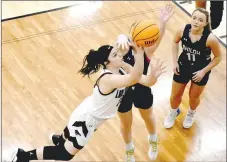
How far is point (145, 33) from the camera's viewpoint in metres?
3.16

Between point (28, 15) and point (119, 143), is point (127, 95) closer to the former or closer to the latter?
point (119, 143)

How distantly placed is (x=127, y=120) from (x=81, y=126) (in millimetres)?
503

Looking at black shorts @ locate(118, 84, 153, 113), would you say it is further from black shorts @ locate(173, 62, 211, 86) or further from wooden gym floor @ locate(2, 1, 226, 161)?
wooden gym floor @ locate(2, 1, 226, 161)

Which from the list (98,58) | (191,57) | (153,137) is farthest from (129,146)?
(98,58)

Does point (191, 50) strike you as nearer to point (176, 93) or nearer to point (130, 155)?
point (176, 93)

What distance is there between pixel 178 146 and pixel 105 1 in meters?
2.80

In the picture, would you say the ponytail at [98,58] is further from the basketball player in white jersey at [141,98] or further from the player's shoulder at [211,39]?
the player's shoulder at [211,39]

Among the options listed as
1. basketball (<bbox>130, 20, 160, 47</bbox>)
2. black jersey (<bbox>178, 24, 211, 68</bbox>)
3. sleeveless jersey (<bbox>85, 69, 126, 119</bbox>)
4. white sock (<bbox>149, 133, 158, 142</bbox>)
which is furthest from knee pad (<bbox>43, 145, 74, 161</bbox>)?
black jersey (<bbox>178, 24, 211, 68</bbox>)

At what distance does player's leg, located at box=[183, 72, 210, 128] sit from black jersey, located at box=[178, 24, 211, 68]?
160 mm

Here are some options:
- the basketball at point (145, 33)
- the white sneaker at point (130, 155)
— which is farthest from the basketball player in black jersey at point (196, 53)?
the white sneaker at point (130, 155)

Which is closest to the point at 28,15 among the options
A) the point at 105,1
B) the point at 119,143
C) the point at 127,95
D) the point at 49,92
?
the point at 105,1

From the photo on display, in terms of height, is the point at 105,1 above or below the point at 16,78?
above

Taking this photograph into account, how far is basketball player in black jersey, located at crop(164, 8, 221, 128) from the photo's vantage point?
367 centimetres

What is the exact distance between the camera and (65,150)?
11.6 ft
